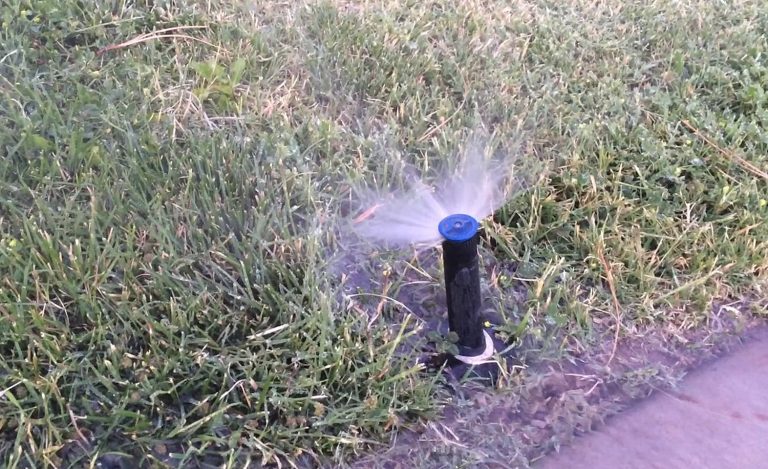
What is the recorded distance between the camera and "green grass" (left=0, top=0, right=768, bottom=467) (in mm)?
1699

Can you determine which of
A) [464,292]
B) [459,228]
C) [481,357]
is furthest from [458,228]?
[481,357]

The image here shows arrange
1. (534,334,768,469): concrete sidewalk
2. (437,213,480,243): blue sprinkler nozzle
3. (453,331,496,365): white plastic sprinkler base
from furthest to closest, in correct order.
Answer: (453,331,496,365): white plastic sprinkler base < (534,334,768,469): concrete sidewalk < (437,213,480,243): blue sprinkler nozzle

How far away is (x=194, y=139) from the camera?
2250mm

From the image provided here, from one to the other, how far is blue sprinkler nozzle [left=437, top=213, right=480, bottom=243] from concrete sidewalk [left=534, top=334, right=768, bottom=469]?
57 centimetres

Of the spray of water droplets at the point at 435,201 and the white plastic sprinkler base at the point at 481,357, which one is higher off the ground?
the spray of water droplets at the point at 435,201

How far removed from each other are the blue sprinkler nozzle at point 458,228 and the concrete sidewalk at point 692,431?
1.88ft

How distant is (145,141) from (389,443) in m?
1.18

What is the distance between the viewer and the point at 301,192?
214 cm

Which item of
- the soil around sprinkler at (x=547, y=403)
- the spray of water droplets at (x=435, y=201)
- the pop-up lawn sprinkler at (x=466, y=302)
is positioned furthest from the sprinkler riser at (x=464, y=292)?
the spray of water droplets at (x=435, y=201)

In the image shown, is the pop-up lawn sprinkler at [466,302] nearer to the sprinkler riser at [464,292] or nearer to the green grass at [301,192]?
the sprinkler riser at [464,292]

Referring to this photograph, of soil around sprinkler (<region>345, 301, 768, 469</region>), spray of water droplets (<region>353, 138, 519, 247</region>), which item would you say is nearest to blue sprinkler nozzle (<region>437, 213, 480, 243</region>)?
spray of water droplets (<region>353, 138, 519, 247</region>)

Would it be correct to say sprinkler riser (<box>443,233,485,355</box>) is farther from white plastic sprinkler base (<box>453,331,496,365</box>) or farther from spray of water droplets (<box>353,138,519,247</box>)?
spray of water droplets (<box>353,138,519,247</box>)

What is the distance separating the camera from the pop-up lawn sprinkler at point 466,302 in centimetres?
169

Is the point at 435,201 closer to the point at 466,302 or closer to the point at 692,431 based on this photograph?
the point at 466,302
